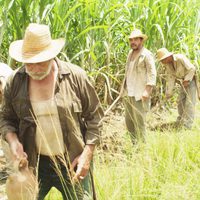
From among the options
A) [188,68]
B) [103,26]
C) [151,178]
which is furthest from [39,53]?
[188,68]

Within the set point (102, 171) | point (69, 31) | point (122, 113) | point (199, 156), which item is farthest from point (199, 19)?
point (102, 171)

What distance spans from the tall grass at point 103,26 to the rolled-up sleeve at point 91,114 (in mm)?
1804

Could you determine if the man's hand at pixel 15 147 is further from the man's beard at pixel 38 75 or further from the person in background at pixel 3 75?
the person in background at pixel 3 75

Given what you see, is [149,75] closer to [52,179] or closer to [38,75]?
[52,179]

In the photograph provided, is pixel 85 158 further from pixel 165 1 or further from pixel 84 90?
pixel 165 1

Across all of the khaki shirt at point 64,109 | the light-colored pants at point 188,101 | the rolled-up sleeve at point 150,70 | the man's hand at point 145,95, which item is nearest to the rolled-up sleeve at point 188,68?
the light-colored pants at point 188,101

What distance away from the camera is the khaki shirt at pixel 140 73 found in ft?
17.8

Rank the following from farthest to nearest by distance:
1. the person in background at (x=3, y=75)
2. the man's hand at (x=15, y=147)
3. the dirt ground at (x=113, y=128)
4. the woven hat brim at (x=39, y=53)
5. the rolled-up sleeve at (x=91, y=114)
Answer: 1. the dirt ground at (x=113, y=128)
2. the person in background at (x=3, y=75)
3. the rolled-up sleeve at (x=91, y=114)
4. the man's hand at (x=15, y=147)
5. the woven hat brim at (x=39, y=53)

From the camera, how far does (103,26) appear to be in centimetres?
461

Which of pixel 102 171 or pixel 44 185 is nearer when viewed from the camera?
pixel 44 185

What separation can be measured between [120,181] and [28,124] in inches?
32.5

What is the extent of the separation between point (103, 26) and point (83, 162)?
94.1 inches

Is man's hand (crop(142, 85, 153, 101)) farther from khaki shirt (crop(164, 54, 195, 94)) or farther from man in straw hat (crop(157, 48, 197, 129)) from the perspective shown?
khaki shirt (crop(164, 54, 195, 94))

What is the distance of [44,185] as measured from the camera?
274cm
